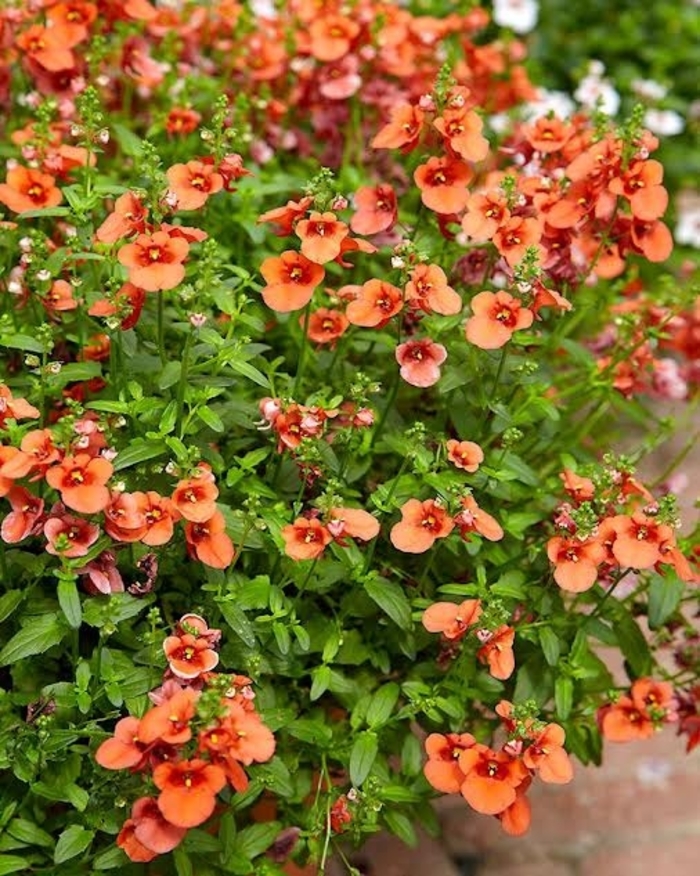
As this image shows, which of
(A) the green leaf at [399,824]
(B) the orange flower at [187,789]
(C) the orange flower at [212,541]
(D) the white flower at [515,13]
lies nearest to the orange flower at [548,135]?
(C) the orange flower at [212,541]

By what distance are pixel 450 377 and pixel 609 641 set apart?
49cm

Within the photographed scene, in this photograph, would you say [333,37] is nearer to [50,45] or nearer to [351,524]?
[50,45]

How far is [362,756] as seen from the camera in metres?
1.84

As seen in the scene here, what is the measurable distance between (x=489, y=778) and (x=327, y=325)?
74cm

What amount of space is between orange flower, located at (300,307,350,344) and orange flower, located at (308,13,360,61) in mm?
692

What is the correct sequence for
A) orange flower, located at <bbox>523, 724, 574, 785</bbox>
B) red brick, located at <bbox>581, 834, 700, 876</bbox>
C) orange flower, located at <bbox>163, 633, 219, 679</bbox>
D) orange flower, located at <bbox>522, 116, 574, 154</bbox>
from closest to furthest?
orange flower, located at <bbox>163, 633, 219, 679</bbox> < orange flower, located at <bbox>523, 724, 574, 785</bbox> < orange flower, located at <bbox>522, 116, 574, 154</bbox> < red brick, located at <bbox>581, 834, 700, 876</bbox>

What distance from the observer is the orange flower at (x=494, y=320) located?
72.2 inches

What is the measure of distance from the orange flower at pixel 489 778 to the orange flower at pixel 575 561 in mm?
243

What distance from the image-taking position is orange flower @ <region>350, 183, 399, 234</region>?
2.00 metres

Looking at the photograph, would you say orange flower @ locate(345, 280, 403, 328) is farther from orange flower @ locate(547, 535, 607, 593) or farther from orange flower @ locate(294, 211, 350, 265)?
orange flower @ locate(547, 535, 607, 593)

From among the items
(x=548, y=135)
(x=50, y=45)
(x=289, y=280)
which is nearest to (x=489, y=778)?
(x=289, y=280)

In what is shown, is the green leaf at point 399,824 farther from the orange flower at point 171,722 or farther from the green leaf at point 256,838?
the orange flower at point 171,722

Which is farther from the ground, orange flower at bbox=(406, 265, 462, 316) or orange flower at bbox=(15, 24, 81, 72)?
orange flower at bbox=(406, 265, 462, 316)

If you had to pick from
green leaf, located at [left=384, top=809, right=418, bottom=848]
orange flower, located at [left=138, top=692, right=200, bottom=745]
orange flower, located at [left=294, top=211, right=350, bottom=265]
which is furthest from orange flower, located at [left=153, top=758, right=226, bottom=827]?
orange flower, located at [left=294, top=211, right=350, bottom=265]
